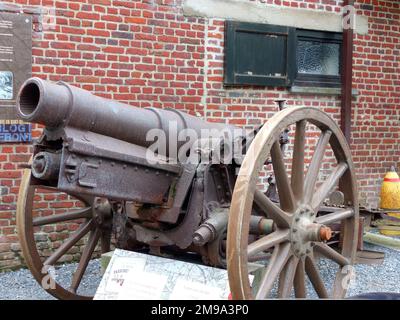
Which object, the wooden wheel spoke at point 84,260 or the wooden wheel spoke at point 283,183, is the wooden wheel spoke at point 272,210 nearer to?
the wooden wheel spoke at point 283,183

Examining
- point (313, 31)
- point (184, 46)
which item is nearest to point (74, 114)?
point (184, 46)

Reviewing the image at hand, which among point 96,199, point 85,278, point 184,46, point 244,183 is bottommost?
point 85,278

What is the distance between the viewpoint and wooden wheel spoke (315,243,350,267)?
3.88 meters

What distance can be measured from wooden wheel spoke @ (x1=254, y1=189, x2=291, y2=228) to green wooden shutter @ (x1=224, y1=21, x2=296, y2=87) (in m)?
3.01

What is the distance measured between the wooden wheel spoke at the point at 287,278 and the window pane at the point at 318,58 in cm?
376

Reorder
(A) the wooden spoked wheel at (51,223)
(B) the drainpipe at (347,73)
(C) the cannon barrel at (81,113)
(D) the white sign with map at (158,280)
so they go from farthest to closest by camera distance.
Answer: (B) the drainpipe at (347,73), (A) the wooden spoked wheel at (51,223), (D) the white sign with map at (158,280), (C) the cannon barrel at (81,113)

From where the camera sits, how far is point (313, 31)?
7.02m

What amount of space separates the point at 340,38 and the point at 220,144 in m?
4.06

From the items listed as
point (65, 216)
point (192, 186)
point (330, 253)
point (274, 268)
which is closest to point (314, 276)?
point (330, 253)

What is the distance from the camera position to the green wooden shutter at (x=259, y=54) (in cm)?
634

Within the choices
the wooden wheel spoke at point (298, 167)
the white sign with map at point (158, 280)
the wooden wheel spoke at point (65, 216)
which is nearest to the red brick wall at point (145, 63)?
the wooden wheel spoke at point (65, 216)

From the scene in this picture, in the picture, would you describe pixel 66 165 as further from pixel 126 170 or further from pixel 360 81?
pixel 360 81

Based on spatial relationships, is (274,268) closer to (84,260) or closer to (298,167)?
(298,167)

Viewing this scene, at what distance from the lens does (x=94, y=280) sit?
204 inches
